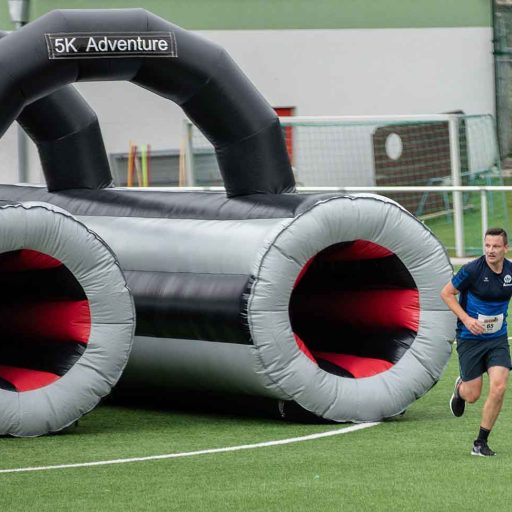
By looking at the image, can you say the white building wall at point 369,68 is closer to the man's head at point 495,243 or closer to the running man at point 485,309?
the running man at point 485,309

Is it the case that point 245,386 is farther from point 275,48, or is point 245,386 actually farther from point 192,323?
point 275,48

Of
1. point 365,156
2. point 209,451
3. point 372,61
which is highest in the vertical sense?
point 372,61

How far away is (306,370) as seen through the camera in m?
10.1

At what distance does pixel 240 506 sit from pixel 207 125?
443cm

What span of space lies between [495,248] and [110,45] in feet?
11.3

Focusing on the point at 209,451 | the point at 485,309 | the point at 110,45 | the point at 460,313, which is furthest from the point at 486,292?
the point at 110,45

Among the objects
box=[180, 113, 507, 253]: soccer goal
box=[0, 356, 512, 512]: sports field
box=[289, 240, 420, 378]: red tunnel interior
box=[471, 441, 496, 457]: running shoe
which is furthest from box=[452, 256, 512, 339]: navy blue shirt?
box=[180, 113, 507, 253]: soccer goal

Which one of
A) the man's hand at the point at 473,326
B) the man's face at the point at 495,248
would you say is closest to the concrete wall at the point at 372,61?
the man's face at the point at 495,248

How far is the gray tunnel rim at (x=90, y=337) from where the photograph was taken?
984 cm

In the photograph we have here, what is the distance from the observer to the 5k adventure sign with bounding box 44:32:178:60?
34.0 feet

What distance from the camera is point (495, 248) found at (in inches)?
347

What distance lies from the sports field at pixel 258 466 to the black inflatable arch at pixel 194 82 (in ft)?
6.05

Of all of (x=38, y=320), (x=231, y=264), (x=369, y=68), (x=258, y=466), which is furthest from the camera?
(x=369, y=68)

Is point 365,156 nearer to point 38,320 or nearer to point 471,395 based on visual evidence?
point 38,320
